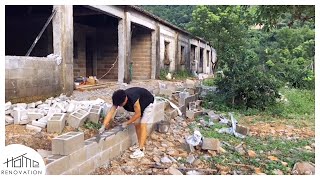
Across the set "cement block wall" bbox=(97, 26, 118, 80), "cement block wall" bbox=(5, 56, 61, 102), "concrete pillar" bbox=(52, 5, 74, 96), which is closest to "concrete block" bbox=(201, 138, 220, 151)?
"cement block wall" bbox=(5, 56, 61, 102)

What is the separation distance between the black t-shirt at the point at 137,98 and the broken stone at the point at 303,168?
204 cm

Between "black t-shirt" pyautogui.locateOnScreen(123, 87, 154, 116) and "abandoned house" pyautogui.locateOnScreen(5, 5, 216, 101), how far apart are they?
2473mm

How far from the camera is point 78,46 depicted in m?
12.0

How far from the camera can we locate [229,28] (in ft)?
56.4

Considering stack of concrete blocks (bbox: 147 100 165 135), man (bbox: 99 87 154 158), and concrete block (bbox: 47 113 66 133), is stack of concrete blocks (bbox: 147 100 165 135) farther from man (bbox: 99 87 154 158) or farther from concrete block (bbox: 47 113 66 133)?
concrete block (bbox: 47 113 66 133)

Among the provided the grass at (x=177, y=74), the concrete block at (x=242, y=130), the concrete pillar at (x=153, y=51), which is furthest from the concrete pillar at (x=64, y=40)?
the grass at (x=177, y=74)

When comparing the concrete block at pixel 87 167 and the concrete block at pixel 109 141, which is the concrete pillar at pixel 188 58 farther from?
the concrete block at pixel 87 167

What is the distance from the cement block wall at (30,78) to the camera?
18.8 ft

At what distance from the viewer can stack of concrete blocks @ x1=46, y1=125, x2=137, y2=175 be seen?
3207 millimetres

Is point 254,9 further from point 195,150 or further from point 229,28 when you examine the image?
point 229,28

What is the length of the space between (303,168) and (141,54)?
31.8 feet

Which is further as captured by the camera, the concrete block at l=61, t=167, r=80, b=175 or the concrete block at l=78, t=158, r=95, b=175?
the concrete block at l=78, t=158, r=95, b=175

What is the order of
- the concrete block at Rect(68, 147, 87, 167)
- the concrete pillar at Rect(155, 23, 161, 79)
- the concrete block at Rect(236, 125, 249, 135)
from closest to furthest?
the concrete block at Rect(68, 147, 87, 167)
the concrete block at Rect(236, 125, 249, 135)
the concrete pillar at Rect(155, 23, 161, 79)

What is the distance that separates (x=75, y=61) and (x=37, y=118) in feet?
25.3
